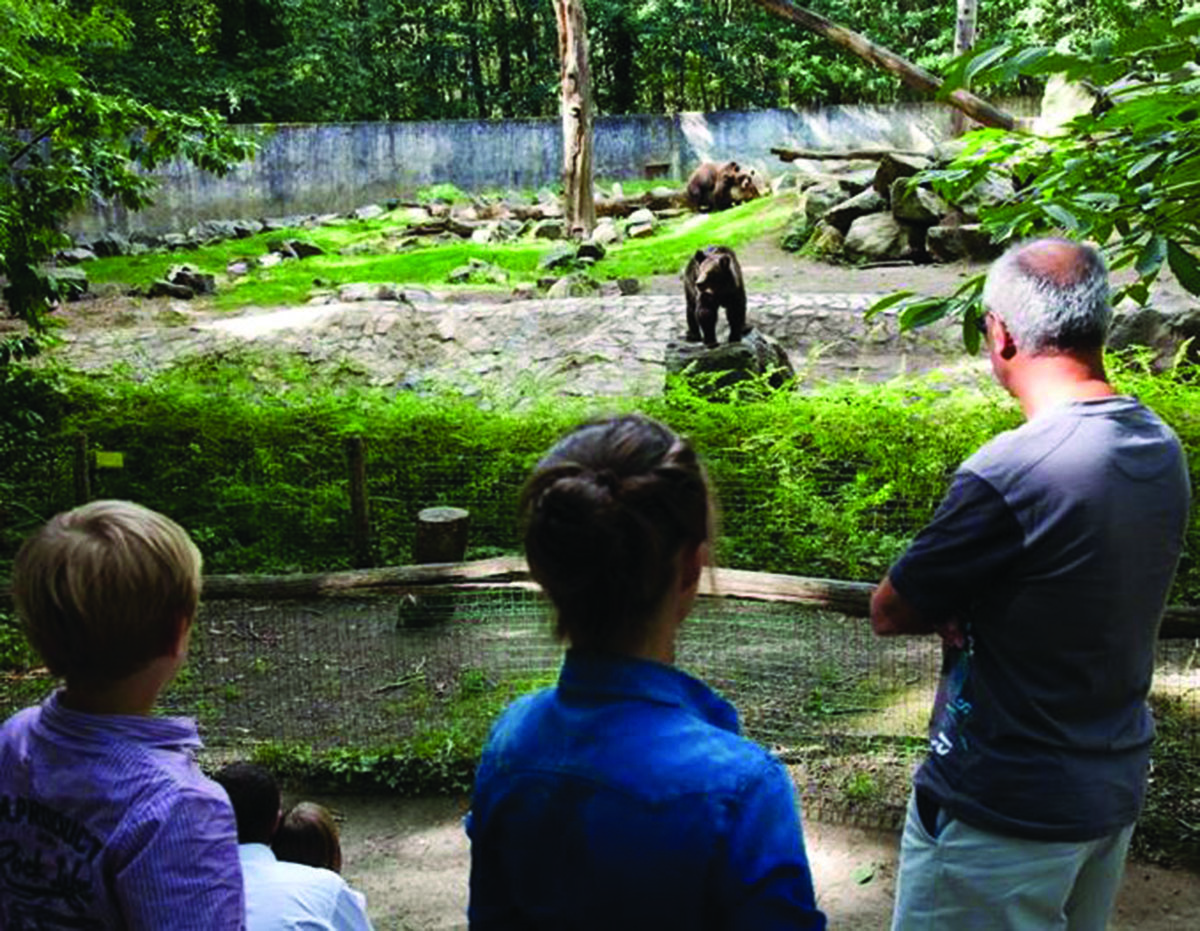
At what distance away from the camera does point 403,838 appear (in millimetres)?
4289

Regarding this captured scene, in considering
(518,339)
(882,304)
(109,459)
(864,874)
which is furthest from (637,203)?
(882,304)

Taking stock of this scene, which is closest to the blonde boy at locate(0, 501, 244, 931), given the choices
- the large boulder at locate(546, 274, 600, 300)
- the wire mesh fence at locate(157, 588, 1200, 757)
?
the wire mesh fence at locate(157, 588, 1200, 757)

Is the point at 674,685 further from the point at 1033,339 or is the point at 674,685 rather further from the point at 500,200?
the point at 500,200

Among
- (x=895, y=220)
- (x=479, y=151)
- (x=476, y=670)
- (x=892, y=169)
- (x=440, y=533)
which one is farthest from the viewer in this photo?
(x=479, y=151)

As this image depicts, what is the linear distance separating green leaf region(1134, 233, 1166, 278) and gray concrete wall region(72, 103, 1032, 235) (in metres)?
22.1

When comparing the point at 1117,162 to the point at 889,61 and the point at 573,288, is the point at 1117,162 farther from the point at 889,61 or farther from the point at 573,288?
the point at 889,61

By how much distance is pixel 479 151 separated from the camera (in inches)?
992

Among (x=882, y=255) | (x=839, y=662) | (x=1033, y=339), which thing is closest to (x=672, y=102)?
(x=882, y=255)

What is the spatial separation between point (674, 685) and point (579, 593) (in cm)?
15

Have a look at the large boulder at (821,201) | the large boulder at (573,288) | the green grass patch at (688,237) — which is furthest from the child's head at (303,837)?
the large boulder at (821,201)

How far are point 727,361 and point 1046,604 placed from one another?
7.27 m

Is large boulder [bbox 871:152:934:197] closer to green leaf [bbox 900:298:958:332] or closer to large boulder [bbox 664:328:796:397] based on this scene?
large boulder [bbox 664:328:796:397]

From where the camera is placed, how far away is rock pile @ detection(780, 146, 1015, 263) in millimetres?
14594

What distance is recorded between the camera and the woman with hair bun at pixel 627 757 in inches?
51.0
